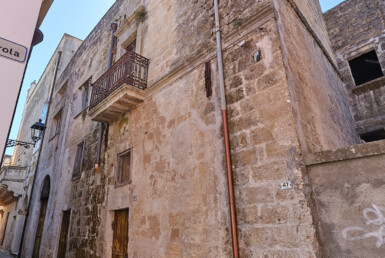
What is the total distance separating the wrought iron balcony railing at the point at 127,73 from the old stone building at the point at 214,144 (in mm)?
38

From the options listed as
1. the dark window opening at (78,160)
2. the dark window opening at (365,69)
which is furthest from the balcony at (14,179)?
the dark window opening at (365,69)

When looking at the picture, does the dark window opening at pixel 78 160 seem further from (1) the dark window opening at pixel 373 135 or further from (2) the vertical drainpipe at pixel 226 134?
(1) the dark window opening at pixel 373 135

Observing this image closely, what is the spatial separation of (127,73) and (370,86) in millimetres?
7140

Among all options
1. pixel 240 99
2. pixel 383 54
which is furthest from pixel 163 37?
pixel 383 54

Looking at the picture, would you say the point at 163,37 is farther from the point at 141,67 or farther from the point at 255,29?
the point at 255,29

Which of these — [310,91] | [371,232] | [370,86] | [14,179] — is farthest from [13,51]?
[14,179]

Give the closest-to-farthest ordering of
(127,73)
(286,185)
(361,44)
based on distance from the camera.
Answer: (286,185)
(127,73)
(361,44)

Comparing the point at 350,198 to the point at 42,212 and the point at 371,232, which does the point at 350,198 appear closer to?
A: the point at 371,232

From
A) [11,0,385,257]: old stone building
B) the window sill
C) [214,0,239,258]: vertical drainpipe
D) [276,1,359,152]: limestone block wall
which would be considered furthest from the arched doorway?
the window sill

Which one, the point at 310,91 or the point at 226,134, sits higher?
the point at 310,91

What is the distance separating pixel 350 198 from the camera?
9.50 feet

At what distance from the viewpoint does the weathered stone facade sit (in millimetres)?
7668

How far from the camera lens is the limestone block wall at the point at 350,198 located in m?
2.71

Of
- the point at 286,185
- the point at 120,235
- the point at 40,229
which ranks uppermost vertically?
the point at 286,185
